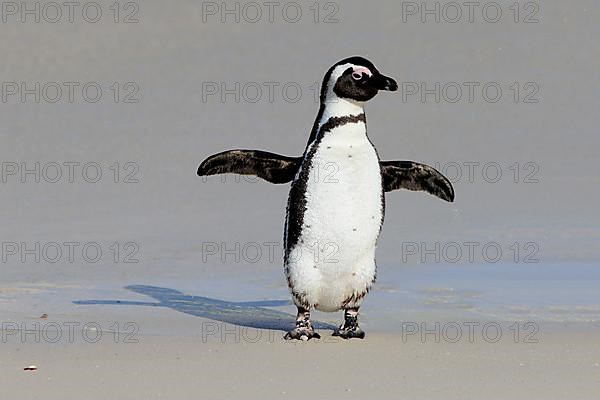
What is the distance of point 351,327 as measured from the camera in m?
6.37

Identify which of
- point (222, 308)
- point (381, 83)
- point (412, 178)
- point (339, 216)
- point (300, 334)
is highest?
point (381, 83)

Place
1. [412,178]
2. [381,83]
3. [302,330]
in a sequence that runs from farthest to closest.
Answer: [412,178] → [302,330] → [381,83]

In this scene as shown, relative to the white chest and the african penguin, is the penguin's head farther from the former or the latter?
the white chest

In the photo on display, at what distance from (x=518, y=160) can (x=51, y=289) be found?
688cm

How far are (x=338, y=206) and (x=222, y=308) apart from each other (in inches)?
48.2

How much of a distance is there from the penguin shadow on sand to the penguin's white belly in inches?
15.2

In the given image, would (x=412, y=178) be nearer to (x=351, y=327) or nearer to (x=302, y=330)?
(x=351, y=327)

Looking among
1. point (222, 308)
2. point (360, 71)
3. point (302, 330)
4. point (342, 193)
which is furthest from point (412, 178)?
point (222, 308)

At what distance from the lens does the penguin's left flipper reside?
22.2 ft

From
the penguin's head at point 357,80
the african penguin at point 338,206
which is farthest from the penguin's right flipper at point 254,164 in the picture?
the penguin's head at point 357,80

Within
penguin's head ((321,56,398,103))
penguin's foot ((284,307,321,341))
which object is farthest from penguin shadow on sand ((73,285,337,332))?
penguin's head ((321,56,398,103))

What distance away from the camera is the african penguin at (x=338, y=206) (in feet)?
20.5

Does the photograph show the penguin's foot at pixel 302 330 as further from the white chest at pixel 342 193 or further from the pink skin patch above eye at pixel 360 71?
the pink skin patch above eye at pixel 360 71

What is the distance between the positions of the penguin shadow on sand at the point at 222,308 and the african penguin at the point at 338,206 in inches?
13.2
